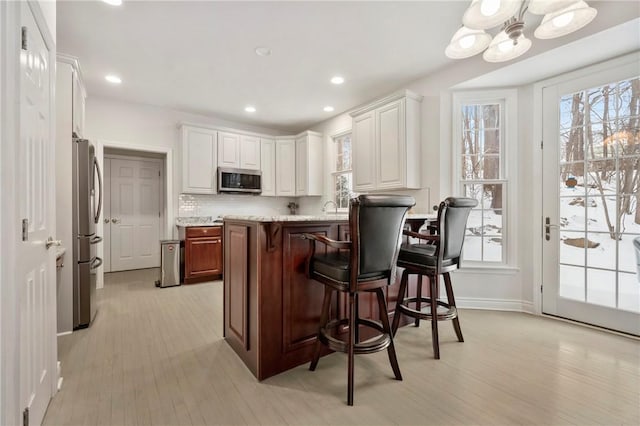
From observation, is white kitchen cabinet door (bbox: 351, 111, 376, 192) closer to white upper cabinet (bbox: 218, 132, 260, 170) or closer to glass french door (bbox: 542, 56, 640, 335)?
glass french door (bbox: 542, 56, 640, 335)

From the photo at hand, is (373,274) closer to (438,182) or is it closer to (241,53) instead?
(438,182)

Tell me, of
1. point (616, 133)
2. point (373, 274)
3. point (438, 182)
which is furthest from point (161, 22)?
point (616, 133)

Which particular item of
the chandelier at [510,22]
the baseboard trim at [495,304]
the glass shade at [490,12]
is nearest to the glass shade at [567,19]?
the chandelier at [510,22]

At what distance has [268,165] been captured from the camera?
216 inches

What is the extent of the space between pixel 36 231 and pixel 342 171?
405cm

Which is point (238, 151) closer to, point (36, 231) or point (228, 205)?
point (228, 205)

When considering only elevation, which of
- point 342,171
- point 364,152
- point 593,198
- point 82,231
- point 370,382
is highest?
point 364,152

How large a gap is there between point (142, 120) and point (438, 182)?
439cm

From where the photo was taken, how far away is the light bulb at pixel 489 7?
1.57m

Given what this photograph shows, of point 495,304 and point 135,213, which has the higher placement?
point 135,213

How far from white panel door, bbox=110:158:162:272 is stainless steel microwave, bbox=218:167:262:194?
4.99 ft

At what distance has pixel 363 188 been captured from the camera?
4.08m

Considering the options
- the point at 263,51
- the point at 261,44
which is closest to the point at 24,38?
the point at 261,44

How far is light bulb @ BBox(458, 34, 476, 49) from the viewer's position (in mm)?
1902
